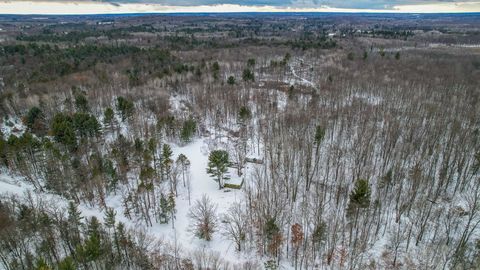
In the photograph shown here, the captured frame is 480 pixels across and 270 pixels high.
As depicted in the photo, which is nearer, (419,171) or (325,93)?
(419,171)

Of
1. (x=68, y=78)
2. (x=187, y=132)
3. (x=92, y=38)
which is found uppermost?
(x=92, y=38)

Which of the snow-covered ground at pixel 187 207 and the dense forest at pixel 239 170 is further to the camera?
the snow-covered ground at pixel 187 207

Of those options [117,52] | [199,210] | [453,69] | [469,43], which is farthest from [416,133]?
[469,43]

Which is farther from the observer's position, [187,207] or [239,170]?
[239,170]

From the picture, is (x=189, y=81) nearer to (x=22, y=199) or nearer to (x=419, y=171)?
(x=22, y=199)

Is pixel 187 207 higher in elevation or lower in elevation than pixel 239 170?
lower

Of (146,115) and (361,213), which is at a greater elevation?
(146,115)

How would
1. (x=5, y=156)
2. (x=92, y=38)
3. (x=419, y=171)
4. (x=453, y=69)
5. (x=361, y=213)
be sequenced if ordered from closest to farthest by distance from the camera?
(x=361, y=213)
(x=419, y=171)
(x=5, y=156)
(x=453, y=69)
(x=92, y=38)

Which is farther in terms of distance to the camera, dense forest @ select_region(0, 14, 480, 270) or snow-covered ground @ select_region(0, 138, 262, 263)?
snow-covered ground @ select_region(0, 138, 262, 263)
